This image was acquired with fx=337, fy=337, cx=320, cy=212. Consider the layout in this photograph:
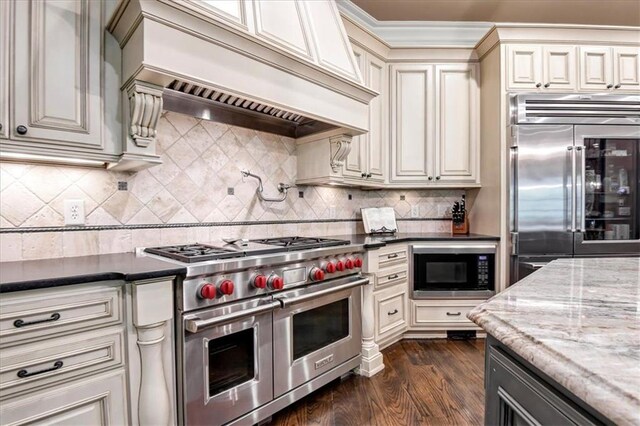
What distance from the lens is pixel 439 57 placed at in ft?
10.3

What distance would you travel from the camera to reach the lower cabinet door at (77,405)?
1.11 meters

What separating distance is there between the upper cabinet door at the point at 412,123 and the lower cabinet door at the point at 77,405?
2.58 m

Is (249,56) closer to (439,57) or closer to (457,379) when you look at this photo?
(439,57)

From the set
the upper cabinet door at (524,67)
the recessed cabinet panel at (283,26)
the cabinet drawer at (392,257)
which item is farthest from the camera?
the upper cabinet door at (524,67)

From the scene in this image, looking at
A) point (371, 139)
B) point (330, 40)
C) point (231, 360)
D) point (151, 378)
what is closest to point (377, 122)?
point (371, 139)

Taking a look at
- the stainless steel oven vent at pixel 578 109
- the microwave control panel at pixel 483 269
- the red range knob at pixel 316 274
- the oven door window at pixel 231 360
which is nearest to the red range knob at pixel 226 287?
the oven door window at pixel 231 360

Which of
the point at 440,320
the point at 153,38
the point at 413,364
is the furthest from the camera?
the point at 440,320

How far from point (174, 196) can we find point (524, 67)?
9.67 ft

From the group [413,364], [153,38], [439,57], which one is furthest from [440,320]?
[153,38]

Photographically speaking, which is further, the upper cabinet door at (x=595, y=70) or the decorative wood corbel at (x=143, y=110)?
the upper cabinet door at (x=595, y=70)

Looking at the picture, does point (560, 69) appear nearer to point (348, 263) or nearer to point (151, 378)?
point (348, 263)

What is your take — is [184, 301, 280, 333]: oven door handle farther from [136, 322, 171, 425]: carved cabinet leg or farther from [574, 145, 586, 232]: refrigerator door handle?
[574, 145, 586, 232]: refrigerator door handle

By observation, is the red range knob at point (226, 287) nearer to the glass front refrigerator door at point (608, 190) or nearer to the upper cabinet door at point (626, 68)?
the glass front refrigerator door at point (608, 190)

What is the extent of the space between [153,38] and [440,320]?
283cm
